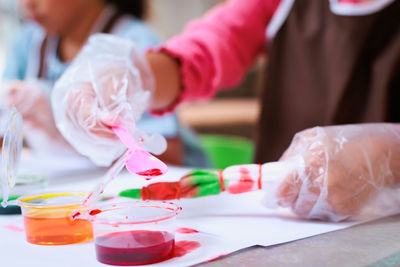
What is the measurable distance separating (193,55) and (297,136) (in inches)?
14.2

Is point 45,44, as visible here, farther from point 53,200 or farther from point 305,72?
point 53,200

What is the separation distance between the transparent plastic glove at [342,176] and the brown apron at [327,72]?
0.31 metres

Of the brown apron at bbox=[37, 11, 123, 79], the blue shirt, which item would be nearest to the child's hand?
the blue shirt

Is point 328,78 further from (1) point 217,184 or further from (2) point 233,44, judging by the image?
(1) point 217,184

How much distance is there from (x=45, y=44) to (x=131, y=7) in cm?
30

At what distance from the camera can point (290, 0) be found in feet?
3.02

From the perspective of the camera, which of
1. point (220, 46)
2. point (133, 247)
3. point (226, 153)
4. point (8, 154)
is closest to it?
point (133, 247)

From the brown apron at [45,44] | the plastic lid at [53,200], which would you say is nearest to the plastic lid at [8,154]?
the plastic lid at [53,200]

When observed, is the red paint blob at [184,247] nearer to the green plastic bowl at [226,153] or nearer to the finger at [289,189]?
the finger at [289,189]

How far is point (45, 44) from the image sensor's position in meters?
1.53

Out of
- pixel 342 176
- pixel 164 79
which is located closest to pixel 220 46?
pixel 164 79

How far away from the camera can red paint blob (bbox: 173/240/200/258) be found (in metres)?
0.41

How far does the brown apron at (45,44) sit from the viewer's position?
1441mm

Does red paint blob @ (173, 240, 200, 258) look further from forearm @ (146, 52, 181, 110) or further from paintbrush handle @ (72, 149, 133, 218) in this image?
forearm @ (146, 52, 181, 110)
